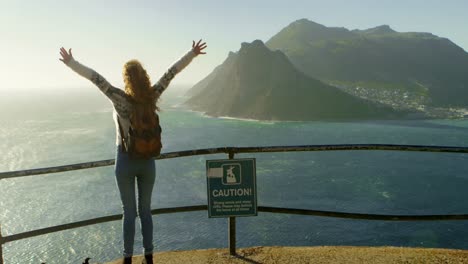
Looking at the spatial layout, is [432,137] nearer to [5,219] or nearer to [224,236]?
[224,236]

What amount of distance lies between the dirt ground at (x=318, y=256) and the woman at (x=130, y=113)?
3.75 feet

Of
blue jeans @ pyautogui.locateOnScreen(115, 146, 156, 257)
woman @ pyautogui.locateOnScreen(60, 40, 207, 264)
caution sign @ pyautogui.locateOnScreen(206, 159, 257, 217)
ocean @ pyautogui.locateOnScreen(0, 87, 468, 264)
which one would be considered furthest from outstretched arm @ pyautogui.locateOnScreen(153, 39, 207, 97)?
ocean @ pyautogui.locateOnScreen(0, 87, 468, 264)

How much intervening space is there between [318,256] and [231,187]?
4.76ft

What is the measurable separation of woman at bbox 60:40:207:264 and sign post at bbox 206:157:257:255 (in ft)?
3.55

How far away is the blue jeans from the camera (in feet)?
12.5

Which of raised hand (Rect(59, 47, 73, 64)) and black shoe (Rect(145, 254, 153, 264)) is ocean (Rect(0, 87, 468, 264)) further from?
raised hand (Rect(59, 47, 73, 64))

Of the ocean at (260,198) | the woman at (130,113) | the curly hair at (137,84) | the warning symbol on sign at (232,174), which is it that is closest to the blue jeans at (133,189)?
the woman at (130,113)

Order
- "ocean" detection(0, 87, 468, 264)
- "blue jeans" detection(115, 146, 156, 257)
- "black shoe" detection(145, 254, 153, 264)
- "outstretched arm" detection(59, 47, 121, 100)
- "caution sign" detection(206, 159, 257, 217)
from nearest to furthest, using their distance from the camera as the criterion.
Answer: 1. "outstretched arm" detection(59, 47, 121, 100)
2. "blue jeans" detection(115, 146, 156, 257)
3. "black shoe" detection(145, 254, 153, 264)
4. "caution sign" detection(206, 159, 257, 217)
5. "ocean" detection(0, 87, 468, 264)

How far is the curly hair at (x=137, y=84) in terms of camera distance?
3646 millimetres

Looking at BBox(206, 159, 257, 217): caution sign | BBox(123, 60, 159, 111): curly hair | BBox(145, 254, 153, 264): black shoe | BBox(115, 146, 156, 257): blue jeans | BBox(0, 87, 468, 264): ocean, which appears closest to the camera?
BBox(123, 60, 159, 111): curly hair

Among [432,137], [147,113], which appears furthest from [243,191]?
[432,137]

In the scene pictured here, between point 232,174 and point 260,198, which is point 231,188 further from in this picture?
point 260,198

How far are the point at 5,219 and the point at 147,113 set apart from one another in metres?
74.4

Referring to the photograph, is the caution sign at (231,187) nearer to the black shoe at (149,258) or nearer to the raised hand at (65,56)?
the black shoe at (149,258)
